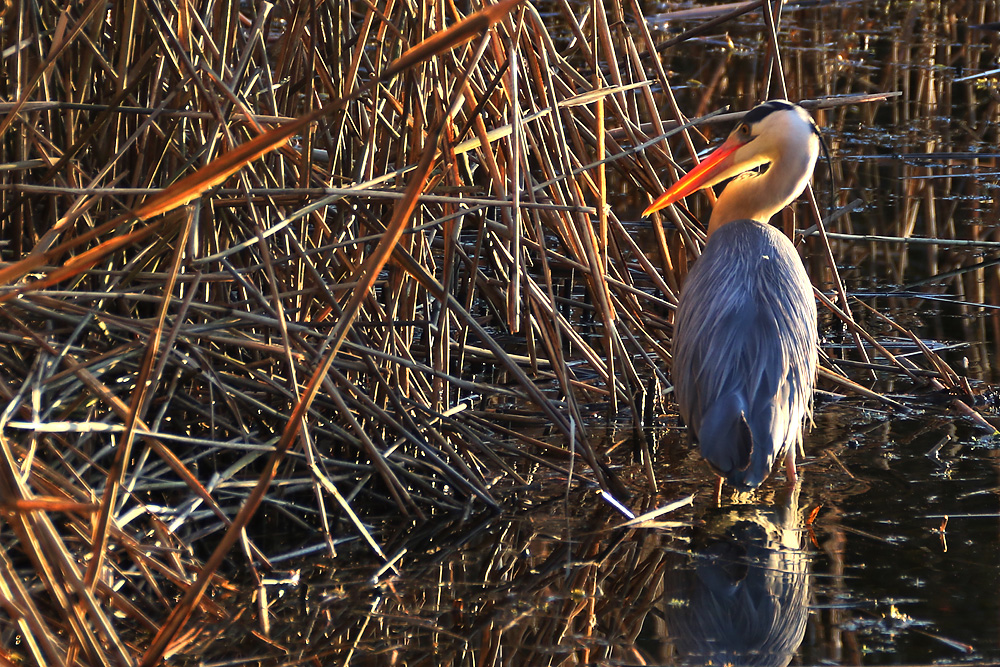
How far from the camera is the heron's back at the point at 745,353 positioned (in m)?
3.51

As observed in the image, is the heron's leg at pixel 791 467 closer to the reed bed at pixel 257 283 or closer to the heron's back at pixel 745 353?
the heron's back at pixel 745 353

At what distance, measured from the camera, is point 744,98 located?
8.84 meters

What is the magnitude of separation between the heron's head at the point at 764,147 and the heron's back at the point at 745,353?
1.03 ft

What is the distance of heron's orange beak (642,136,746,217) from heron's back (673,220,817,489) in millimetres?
236

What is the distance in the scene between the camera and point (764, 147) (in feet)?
14.3

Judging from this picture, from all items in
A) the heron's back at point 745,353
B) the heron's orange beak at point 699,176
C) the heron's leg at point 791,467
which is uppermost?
the heron's orange beak at point 699,176

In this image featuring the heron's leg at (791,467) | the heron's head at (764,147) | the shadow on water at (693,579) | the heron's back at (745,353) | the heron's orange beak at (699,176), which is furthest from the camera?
the heron's head at (764,147)

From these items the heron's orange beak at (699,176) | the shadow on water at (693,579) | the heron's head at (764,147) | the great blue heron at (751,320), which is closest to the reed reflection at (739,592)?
the shadow on water at (693,579)

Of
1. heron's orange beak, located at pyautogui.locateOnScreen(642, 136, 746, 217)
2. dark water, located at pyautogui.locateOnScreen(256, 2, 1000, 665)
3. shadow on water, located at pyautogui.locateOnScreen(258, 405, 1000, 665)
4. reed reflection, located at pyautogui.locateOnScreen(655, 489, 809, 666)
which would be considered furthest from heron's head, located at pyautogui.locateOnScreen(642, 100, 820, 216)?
reed reflection, located at pyautogui.locateOnScreen(655, 489, 809, 666)

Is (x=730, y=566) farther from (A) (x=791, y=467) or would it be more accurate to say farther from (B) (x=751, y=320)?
(B) (x=751, y=320)

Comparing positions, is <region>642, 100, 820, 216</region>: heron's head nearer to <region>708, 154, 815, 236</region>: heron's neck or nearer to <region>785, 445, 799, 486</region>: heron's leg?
<region>708, 154, 815, 236</region>: heron's neck

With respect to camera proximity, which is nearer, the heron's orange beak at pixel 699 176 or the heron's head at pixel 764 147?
the heron's orange beak at pixel 699 176

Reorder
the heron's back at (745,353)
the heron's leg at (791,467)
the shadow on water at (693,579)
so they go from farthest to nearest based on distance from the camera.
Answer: the heron's leg at (791,467) < the heron's back at (745,353) < the shadow on water at (693,579)

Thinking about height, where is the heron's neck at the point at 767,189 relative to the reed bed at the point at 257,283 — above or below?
below
